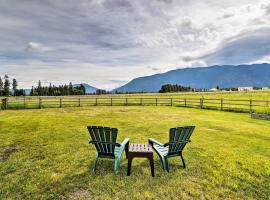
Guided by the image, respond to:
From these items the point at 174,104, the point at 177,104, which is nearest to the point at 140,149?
the point at 177,104

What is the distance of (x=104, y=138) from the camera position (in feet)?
15.4

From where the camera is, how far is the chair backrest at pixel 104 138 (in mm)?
4629

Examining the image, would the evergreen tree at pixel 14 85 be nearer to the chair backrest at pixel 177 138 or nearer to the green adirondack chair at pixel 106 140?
the green adirondack chair at pixel 106 140

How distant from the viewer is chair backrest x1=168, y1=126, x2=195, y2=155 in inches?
185

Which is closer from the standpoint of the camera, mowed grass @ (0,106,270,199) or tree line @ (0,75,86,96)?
mowed grass @ (0,106,270,199)

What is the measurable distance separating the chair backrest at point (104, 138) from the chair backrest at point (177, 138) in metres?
1.22

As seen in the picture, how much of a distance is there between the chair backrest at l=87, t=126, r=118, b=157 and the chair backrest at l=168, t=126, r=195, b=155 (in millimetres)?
1220

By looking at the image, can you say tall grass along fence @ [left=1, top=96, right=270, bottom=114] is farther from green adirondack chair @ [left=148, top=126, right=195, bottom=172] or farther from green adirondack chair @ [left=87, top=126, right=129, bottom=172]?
green adirondack chair @ [left=87, top=126, right=129, bottom=172]

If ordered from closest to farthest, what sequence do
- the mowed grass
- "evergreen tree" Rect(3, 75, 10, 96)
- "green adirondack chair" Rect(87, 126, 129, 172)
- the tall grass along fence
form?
1. the mowed grass
2. "green adirondack chair" Rect(87, 126, 129, 172)
3. the tall grass along fence
4. "evergreen tree" Rect(3, 75, 10, 96)

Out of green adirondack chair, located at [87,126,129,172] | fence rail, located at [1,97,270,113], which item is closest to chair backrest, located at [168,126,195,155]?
green adirondack chair, located at [87,126,129,172]

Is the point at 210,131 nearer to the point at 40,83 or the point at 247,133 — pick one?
the point at 247,133

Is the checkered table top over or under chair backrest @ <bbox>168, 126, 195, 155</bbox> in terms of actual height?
under

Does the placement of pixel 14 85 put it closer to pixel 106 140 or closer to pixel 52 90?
pixel 52 90

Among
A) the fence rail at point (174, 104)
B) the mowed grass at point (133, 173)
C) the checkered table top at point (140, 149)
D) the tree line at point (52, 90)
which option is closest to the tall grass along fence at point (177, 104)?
the fence rail at point (174, 104)
